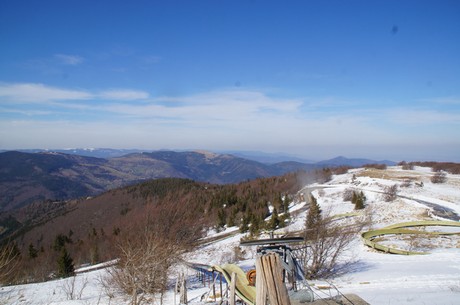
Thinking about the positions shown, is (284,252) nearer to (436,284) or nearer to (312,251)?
(436,284)

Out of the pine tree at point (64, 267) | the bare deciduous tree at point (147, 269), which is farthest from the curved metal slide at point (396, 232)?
the pine tree at point (64, 267)

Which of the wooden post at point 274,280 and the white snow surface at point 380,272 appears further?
the white snow surface at point 380,272

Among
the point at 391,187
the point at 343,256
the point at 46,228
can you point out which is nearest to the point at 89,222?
the point at 46,228

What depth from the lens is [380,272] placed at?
47.3 ft

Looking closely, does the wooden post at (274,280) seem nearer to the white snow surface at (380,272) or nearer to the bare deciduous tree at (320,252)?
the white snow surface at (380,272)

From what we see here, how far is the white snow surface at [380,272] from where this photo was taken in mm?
10992

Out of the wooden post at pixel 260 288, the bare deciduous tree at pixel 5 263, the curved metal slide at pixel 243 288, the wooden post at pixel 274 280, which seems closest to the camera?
the wooden post at pixel 274 280

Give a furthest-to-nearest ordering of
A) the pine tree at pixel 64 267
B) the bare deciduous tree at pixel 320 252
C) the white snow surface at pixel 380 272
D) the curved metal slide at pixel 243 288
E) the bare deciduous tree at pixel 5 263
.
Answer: the pine tree at pixel 64 267
the bare deciduous tree at pixel 320 252
the bare deciduous tree at pixel 5 263
the white snow surface at pixel 380 272
the curved metal slide at pixel 243 288

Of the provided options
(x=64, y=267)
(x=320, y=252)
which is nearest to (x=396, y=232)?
(x=320, y=252)

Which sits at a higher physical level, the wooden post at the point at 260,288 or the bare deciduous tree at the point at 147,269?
the wooden post at the point at 260,288

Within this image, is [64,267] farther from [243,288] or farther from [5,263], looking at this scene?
[243,288]

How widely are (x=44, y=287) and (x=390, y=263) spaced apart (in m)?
22.7

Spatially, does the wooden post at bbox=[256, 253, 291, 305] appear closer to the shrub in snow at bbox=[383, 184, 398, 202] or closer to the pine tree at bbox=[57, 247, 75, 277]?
the pine tree at bbox=[57, 247, 75, 277]

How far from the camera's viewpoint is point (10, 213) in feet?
514
